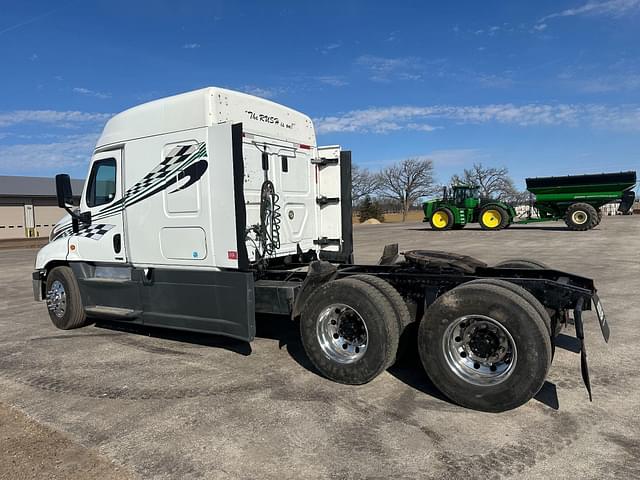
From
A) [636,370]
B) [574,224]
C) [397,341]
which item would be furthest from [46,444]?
[574,224]

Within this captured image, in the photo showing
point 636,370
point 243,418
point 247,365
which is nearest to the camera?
point 243,418

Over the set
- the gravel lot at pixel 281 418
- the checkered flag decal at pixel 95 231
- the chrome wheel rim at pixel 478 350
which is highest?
the checkered flag decal at pixel 95 231

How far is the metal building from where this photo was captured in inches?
1768

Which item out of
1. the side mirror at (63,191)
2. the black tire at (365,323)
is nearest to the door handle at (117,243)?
the side mirror at (63,191)

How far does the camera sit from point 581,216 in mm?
24875

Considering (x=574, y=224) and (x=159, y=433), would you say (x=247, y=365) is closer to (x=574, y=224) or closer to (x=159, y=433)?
(x=159, y=433)

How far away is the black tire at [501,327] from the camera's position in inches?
147

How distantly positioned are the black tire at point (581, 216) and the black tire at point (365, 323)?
23957mm

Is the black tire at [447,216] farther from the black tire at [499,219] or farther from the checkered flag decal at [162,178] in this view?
the checkered flag decal at [162,178]

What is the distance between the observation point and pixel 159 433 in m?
3.75

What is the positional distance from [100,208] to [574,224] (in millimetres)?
24490

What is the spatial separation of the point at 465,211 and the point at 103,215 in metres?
25.0

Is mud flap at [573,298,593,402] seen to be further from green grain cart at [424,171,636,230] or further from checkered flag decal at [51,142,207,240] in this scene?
green grain cart at [424,171,636,230]

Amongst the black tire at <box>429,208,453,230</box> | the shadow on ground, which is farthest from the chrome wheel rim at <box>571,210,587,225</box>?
the shadow on ground
